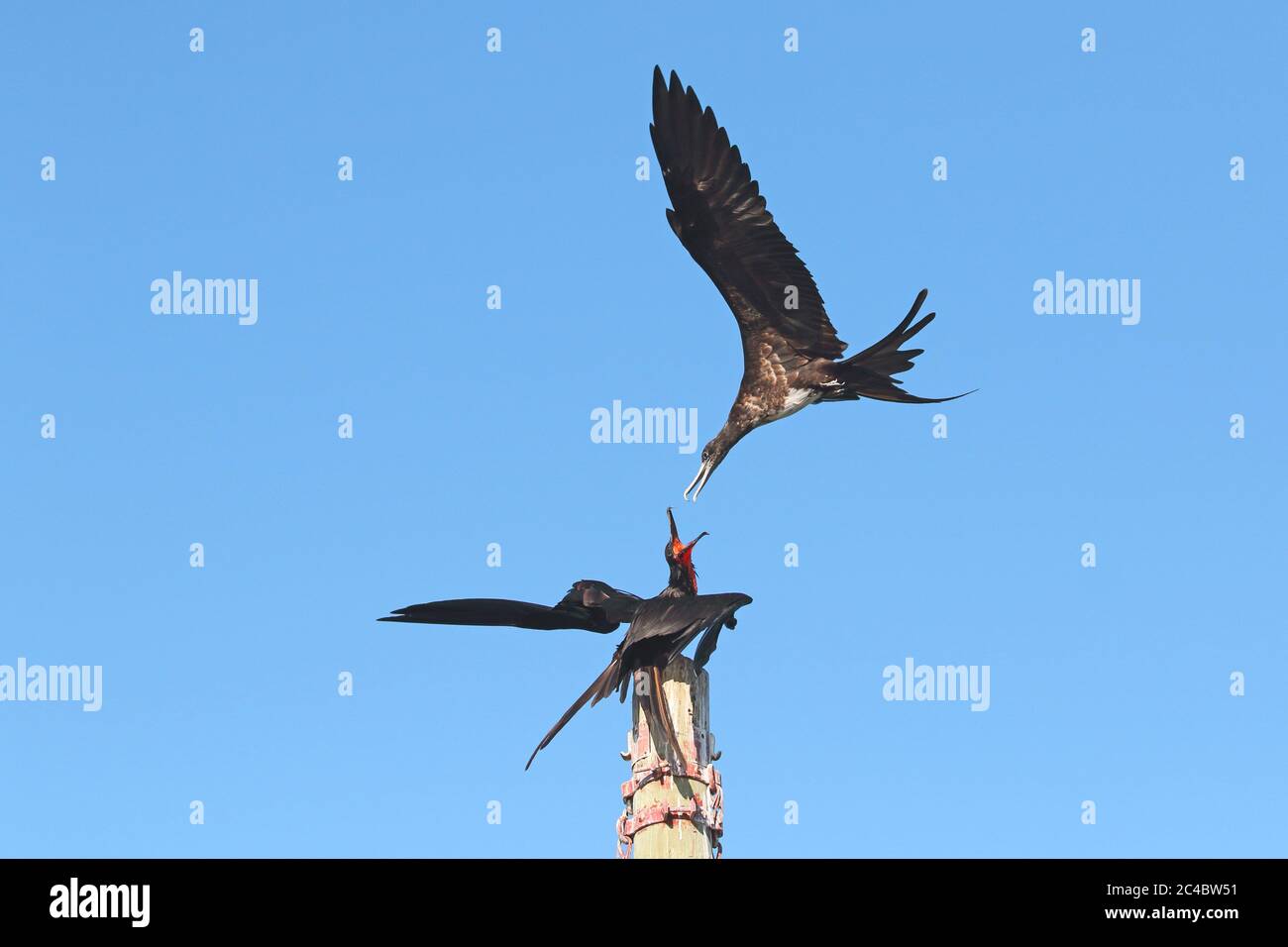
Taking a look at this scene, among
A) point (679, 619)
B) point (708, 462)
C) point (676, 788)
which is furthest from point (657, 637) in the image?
point (708, 462)

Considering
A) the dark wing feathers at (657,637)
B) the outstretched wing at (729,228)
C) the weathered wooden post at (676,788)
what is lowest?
the weathered wooden post at (676,788)

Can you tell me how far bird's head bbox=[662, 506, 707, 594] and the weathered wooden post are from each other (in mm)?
622

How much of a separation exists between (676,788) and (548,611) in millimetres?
1387

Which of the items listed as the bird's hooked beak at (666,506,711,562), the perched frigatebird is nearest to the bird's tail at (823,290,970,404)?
the perched frigatebird

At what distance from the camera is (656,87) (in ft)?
53.6

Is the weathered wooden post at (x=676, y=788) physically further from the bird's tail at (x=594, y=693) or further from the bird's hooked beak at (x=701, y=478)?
the bird's hooked beak at (x=701, y=478)

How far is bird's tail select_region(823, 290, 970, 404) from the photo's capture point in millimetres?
16156

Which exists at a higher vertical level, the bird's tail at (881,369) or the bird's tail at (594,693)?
the bird's tail at (881,369)

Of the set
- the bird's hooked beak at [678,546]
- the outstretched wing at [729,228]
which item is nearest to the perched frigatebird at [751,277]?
the outstretched wing at [729,228]

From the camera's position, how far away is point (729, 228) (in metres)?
16.4

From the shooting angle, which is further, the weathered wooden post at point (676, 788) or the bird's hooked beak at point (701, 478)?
the bird's hooked beak at point (701, 478)

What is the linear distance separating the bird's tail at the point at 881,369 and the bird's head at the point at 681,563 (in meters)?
5.68

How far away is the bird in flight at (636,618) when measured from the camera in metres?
10.3
